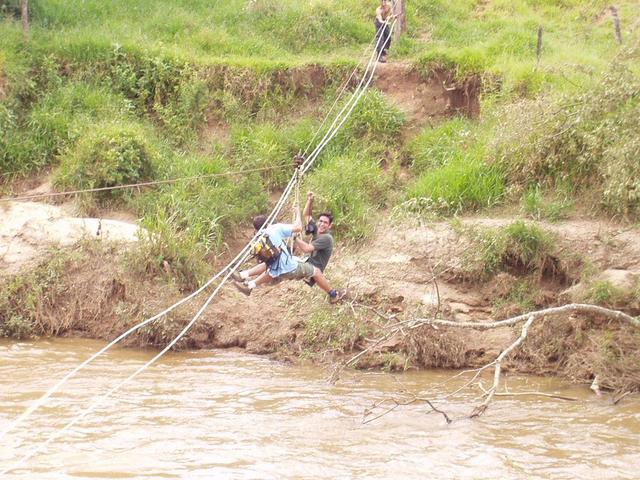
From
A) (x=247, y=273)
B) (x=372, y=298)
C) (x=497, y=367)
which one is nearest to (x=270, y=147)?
(x=372, y=298)

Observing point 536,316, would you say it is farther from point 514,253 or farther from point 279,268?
point 514,253

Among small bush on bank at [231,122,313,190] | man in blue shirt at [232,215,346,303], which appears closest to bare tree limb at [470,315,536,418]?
man in blue shirt at [232,215,346,303]

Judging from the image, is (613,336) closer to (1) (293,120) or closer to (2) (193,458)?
(2) (193,458)

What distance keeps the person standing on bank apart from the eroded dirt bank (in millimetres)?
4147

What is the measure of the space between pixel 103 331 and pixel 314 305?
2.60 metres

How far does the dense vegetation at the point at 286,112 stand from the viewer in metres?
12.6

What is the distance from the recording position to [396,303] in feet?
39.0

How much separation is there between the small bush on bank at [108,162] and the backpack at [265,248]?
13.5ft

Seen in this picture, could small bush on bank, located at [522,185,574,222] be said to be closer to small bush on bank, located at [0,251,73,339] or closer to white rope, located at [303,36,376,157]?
white rope, located at [303,36,376,157]

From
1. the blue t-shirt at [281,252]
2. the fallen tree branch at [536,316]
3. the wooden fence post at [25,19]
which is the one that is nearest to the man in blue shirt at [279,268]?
the blue t-shirt at [281,252]

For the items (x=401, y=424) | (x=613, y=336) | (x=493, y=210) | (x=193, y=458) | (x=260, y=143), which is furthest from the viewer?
(x=260, y=143)

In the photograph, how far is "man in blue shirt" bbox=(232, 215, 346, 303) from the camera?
394 inches

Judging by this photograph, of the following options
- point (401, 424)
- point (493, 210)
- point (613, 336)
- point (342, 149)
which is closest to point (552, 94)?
point (493, 210)

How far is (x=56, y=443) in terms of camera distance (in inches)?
348
